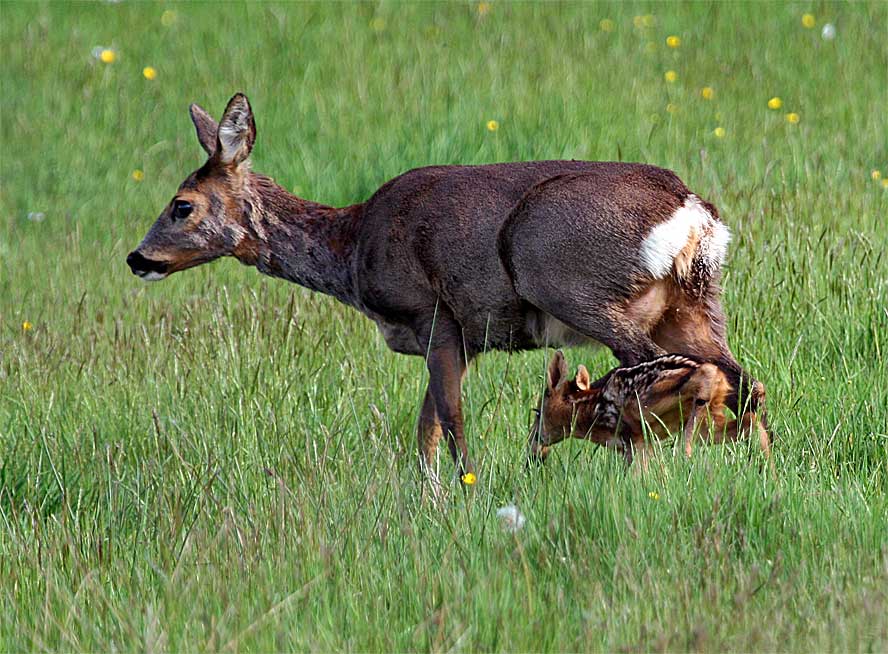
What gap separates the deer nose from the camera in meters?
6.30

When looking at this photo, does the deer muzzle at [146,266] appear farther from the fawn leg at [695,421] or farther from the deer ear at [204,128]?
the fawn leg at [695,421]

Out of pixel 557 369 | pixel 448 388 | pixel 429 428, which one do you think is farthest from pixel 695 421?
pixel 429 428

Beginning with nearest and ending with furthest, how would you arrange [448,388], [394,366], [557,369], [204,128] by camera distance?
1. [557,369]
2. [448,388]
3. [204,128]
4. [394,366]

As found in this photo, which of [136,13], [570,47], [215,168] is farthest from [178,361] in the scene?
[136,13]

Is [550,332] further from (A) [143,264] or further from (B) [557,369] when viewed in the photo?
(A) [143,264]

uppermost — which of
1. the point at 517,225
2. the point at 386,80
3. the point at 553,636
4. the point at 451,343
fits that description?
the point at 386,80

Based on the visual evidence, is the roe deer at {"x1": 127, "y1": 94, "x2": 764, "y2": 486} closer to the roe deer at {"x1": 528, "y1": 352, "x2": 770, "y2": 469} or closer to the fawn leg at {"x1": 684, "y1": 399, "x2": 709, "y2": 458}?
the roe deer at {"x1": 528, "y1": 352, "x2": 770, "y2": 469}

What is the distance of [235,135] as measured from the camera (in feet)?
20.9

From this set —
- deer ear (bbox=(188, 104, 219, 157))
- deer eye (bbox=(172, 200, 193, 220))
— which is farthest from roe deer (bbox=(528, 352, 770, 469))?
deer ear (bbox=(188, 104, 219, 157))

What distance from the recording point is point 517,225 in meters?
5.64

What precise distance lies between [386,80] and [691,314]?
5606 mm

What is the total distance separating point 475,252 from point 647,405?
3.20 ft

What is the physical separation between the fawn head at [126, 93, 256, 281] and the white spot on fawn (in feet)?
7.62

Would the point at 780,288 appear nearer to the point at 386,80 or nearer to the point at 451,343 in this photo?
the point at 451,343
